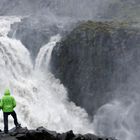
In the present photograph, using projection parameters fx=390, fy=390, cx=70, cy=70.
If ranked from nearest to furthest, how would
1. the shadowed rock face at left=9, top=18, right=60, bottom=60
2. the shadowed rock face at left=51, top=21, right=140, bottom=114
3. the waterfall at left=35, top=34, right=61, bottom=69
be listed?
1. the shadowed rock face at left=51, top=21, right=140, bottom=114
2. the waterfall at left=35, top=34, right=61, bottom=69
3. the shadowed rock face at left=9, top=18, right=60, bottom=60

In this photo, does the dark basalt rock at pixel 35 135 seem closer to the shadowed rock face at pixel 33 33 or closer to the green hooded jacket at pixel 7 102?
the green hooded jacket at pixel 7 102

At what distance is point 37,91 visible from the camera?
136 feet

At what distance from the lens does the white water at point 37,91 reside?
123 feet

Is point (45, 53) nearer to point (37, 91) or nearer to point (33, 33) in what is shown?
point (33, 33)

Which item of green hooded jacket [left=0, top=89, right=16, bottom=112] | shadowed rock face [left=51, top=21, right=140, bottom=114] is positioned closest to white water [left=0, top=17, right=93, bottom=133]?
shadowed rock face [left=51, top=21, right=140, bottom=114]

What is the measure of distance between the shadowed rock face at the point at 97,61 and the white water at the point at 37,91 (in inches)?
52.8

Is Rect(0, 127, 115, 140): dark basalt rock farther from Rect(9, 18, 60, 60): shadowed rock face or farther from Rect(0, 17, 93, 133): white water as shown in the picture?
Rect(9, 18, 60, 60): shadowed rock face

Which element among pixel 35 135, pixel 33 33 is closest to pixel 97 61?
pixel 33 33

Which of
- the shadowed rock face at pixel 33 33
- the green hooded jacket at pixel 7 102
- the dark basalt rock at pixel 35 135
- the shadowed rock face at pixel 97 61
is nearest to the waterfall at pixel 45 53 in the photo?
the shadowed rock face at pixel 33 33

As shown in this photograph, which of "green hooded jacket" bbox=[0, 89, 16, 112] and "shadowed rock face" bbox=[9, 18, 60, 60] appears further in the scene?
"shadowed rock face" bbox=[9, 18, 60, 60]

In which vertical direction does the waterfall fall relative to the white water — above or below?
above

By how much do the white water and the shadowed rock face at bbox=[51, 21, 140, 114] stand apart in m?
1.34

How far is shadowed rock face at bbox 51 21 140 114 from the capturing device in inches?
1518

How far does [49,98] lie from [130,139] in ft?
34.4
